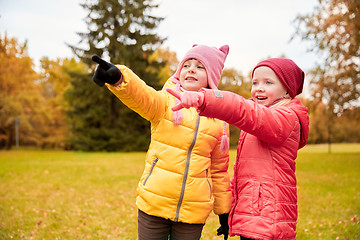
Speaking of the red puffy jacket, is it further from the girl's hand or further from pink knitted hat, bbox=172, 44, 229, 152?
the girl's hand

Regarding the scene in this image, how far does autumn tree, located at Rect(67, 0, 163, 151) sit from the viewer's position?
25.2 meters

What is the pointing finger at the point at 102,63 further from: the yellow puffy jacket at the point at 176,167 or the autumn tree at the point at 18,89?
the autumn tree at the point at 18,89

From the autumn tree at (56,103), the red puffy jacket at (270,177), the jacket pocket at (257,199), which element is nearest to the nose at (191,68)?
the red puffy jacket at (270,177)

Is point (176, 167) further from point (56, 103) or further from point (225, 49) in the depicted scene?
point (56, 103)

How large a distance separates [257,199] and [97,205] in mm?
5680

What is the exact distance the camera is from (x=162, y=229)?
240 centimetres

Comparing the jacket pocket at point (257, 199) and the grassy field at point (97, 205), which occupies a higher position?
the jacket pocket at point (257, 199)

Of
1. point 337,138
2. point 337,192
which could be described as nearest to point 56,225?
point 337,192

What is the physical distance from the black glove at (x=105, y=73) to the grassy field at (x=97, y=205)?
12.3 ft

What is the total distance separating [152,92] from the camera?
2.17 meters

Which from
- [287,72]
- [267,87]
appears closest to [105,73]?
[267,87]

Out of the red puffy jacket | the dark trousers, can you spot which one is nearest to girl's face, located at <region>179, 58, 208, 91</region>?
the red puffy jacket

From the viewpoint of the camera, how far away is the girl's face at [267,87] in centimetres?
212

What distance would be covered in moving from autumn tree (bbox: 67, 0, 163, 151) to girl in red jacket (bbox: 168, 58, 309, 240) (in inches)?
919
